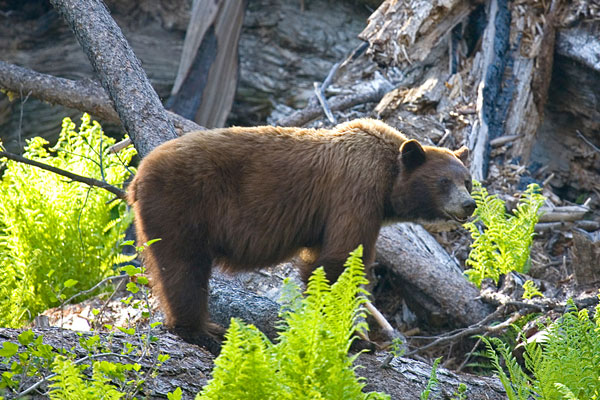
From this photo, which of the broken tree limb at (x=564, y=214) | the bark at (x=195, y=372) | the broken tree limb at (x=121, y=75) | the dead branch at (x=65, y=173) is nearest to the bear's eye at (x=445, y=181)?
the bark at (x=195, y=372)

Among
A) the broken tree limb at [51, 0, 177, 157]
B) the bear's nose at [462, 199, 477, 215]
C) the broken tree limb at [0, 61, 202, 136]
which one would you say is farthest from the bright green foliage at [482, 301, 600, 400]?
the broken tree limb at [0, 61, 202, 136]

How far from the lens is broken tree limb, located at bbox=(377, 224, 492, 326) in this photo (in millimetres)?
6387

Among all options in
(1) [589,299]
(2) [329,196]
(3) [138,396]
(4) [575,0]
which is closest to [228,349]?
(3) [138,396]

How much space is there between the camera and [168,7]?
11.4 metres

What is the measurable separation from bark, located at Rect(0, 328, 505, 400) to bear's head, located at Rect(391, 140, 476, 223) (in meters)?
1.18

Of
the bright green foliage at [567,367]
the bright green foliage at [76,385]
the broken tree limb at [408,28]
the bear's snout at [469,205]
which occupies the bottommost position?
the bright green foliage at [76,385]

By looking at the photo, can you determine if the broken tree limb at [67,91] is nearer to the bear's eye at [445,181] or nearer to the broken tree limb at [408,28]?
the broken tree limb at [408,28]

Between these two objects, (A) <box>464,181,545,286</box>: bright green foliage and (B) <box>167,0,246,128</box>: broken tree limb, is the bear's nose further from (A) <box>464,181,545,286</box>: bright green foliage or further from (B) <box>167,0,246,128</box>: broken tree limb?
(B) <box>167,0,246,128</box>: broken tree limb

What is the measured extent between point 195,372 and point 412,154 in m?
2.31

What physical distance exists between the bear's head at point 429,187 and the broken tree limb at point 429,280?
3.83 ft

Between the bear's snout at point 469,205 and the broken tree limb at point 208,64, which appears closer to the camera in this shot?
the bear's snout at point 469,205

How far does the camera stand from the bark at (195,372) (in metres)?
3.62

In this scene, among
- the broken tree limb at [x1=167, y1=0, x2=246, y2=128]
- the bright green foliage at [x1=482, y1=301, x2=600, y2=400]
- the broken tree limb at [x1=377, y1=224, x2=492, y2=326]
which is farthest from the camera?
the broken tree limb at [x1=167, y1=0, x2=246, y2=128]

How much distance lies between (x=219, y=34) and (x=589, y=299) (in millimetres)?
5942
